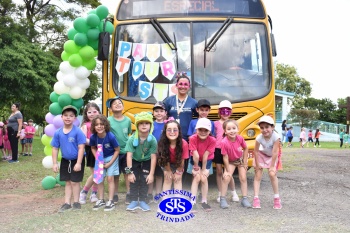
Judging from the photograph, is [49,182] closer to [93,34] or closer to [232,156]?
[93,34]

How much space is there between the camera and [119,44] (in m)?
7.75

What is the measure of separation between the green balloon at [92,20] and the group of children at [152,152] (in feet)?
6.37

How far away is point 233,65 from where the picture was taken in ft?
24.9

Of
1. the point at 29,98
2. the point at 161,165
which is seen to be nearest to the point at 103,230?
the point at 161,165

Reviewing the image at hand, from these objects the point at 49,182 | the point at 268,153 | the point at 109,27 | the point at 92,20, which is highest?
the point at 92,20

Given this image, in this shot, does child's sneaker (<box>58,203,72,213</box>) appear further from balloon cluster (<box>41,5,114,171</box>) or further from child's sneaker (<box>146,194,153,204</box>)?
balloon cluster (<box>41,5,114,171</box>)

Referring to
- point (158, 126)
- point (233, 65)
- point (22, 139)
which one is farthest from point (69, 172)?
point (22, 139)

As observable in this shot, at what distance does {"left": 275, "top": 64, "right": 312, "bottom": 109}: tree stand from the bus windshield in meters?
53.0

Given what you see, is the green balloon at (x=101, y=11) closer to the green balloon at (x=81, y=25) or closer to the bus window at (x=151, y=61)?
the green balloon at (x=81, y=25)

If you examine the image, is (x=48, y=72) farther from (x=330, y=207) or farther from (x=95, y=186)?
(x=330, y=207)

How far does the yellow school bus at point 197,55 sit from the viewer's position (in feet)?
24.4

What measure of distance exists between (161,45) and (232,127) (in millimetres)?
2093

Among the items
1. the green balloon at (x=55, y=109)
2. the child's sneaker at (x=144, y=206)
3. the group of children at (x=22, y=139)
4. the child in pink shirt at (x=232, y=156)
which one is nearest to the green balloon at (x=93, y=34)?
the green balloon at (x=55, y=109)

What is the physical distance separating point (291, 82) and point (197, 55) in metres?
53.9
